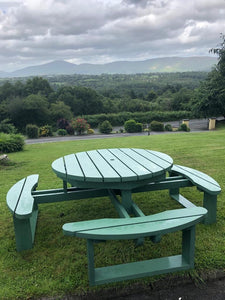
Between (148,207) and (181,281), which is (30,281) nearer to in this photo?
(181,281)

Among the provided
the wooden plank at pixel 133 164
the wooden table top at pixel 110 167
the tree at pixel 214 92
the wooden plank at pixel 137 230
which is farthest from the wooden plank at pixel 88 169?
the tree at pixel 214 92

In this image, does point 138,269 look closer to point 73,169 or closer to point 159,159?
point 73,169

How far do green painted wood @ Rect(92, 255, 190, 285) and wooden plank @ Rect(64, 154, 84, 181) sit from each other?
880mm

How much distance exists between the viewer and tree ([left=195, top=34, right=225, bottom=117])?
72.8 ft

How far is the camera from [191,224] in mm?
1981

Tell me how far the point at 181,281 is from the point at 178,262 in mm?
155

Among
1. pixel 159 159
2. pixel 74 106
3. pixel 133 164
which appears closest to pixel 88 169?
pixel 133 164

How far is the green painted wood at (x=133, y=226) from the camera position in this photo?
183 centimetres

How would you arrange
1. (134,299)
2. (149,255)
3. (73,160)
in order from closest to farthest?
(134,299)
(149,255)
(73,160)

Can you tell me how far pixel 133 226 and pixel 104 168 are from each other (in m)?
0.91

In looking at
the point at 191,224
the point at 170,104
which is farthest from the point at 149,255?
the point at 170,104

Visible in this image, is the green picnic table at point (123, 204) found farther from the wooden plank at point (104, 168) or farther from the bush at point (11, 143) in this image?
the bush at point (11, 143)

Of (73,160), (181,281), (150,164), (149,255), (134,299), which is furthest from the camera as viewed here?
(73,160)

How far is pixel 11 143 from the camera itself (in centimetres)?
958
